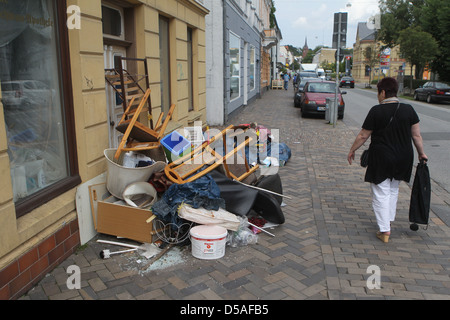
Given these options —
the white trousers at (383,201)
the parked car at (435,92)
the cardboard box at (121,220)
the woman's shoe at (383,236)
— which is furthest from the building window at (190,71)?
the parked car at (435,92)

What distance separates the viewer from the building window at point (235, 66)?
1575cm

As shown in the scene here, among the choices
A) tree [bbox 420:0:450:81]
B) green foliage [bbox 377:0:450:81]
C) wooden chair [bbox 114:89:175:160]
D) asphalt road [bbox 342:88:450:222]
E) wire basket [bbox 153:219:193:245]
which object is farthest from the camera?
green foliage [bbox 377:0:450:81]

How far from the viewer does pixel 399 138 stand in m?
4.72

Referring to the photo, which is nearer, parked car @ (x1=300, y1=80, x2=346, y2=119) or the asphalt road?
the asphalt road

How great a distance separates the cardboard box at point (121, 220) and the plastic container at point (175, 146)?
93 centimetres

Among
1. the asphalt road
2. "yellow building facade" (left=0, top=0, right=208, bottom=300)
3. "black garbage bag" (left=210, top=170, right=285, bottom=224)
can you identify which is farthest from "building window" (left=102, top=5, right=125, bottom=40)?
the asphalt road

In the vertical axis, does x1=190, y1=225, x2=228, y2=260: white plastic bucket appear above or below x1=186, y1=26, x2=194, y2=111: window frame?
below

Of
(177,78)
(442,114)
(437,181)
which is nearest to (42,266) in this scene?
(177,78)

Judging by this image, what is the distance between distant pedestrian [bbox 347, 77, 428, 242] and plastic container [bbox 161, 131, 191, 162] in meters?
2.31

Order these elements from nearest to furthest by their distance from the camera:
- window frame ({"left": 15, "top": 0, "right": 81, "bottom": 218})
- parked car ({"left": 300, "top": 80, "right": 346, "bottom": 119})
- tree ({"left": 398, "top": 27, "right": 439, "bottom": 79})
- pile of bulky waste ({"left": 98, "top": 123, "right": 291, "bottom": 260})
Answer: window frame ({"left": 15, "top": 0, "right": 81, "bottom": 218}) < pile of bulky waste ({"left": 98, "top": 123, "right": 291, "bottom": 260}) < parked car ({"left": 300, "top": 80, "right": 346, "bottom": 119}) < tree ({"left": 398, "top": 27, "right": 439, "bottom": 79})

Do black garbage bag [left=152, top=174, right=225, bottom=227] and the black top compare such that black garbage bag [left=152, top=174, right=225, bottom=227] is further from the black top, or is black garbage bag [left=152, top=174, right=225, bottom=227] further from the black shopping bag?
the black shopping bag

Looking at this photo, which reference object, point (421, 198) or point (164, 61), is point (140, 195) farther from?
point (164, 61)

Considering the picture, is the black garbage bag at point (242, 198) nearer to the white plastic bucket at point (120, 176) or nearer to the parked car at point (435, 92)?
the white plastic bucket at point (120, 176)

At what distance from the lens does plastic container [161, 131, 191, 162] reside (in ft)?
16.9
